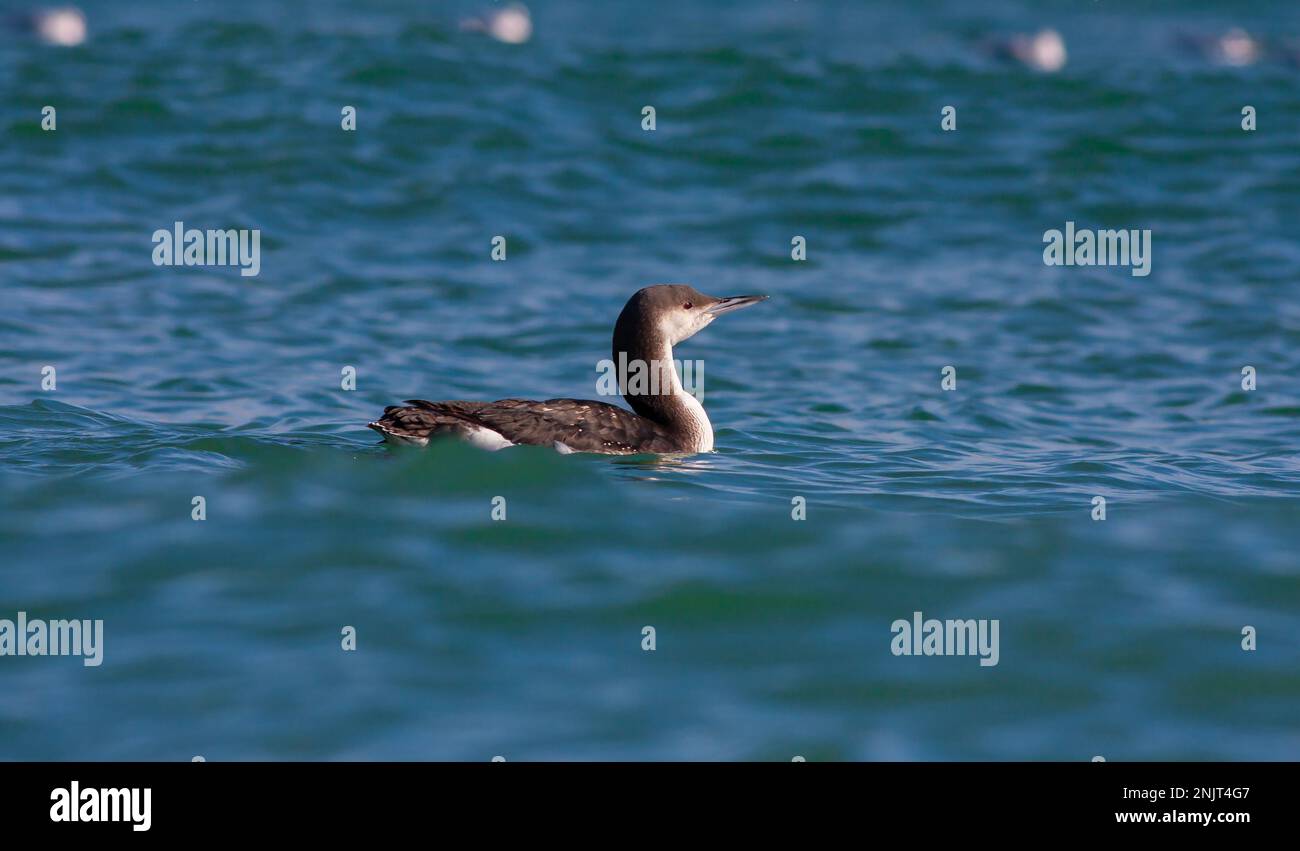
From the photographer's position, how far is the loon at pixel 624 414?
947 cm

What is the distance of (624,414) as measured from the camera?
10242 mm

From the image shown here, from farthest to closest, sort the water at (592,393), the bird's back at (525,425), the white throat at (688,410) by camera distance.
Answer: the white throat at (688,410)
the bird's back at (525,425)
the water at (592,393)

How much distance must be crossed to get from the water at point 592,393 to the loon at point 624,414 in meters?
0.25

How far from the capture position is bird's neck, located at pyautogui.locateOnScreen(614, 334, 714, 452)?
10.3 meters

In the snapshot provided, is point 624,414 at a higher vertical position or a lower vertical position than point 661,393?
lower

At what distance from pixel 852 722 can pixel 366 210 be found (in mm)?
11999

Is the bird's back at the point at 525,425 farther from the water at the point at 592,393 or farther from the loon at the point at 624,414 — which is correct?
the water at the point at 592,393

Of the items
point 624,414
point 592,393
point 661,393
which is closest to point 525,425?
point 624,414

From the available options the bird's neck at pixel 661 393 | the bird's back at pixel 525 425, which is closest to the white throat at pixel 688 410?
the bird's neck at pixel 661 393

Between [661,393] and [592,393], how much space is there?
2.19 m

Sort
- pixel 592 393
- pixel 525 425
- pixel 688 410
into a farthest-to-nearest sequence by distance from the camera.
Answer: pixel 592 393
pixel 688 410
pixel 525 425

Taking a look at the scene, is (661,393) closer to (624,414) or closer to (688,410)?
(688,410)

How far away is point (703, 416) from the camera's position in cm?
1044

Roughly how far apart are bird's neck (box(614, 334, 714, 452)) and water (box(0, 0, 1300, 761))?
0.31 metres
